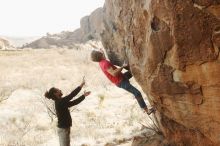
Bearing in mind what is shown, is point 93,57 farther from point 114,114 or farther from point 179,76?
point 114,114

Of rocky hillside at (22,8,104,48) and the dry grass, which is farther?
rocky hillside at (22,8,104,48)

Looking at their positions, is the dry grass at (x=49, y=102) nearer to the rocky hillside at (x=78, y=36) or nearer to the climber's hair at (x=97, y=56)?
the climber's hair at (x=97, y=56)

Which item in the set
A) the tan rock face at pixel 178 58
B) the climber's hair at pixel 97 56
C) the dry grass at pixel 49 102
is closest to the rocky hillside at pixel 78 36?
the dry grass at pixel 49 102

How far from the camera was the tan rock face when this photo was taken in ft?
16.5

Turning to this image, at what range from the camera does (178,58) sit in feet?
17.9

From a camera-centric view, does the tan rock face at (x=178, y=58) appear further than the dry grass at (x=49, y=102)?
No

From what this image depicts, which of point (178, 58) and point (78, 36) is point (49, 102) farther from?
point (78, 36)

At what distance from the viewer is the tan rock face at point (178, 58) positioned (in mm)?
5027

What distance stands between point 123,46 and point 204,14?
2737mm

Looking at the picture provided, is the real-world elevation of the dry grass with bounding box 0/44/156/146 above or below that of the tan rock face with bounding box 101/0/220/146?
below

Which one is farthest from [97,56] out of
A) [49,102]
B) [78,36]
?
[78,36]

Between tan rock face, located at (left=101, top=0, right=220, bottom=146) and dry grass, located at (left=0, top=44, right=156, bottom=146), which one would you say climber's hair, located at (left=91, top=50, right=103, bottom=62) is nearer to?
tan rock face, located at (left=101, top=0, right=220, bottom=146)

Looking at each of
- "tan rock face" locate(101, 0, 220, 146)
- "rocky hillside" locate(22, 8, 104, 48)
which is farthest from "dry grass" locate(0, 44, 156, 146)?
"rocky hillside" locate(22, 8, 104, 48)

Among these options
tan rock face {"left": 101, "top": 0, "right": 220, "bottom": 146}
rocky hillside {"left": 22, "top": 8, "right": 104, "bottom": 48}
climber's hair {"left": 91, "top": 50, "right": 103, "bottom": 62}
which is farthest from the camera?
rocky hillside {"left": 22, "top": 8, "right": 104, "bottom": 48}
